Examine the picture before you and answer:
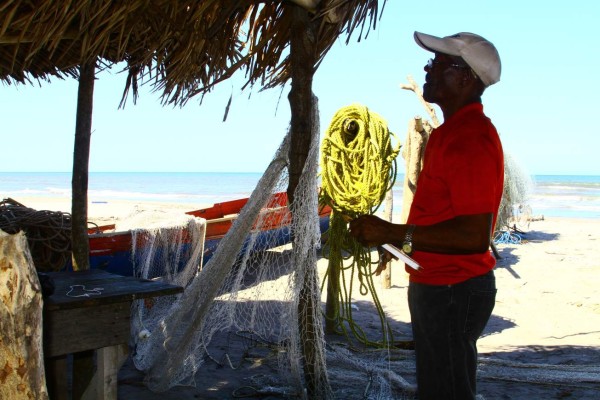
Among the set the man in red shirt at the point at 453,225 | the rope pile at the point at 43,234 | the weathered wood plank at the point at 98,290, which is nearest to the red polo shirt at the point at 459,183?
the man in red shirt at the point at 453,225

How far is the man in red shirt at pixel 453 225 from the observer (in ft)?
5.94

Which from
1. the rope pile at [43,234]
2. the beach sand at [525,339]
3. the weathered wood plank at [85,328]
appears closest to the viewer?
the weathered wood plank at [85,328]

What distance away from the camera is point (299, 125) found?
2926 millimetres

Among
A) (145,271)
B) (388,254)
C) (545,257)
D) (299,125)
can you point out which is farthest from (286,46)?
(545,257)

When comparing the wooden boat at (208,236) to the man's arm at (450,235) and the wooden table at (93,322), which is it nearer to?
the wooden table at (93,322)

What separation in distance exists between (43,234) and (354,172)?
2309 millimetres

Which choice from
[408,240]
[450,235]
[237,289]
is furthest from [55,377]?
[450,235]

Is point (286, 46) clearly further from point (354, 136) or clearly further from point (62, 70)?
point (62, 70)

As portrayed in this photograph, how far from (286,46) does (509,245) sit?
8499 millimetres

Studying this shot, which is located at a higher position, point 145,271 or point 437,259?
point 437,259

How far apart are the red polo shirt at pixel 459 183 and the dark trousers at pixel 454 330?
0.04m

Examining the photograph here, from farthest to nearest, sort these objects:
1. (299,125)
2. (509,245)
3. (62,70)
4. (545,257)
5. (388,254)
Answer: (509,245), (545,257), (62,70), (299,125), (388,254)

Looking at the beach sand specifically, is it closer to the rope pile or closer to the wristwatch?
the rope pile

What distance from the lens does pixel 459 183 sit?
1.81 metres
